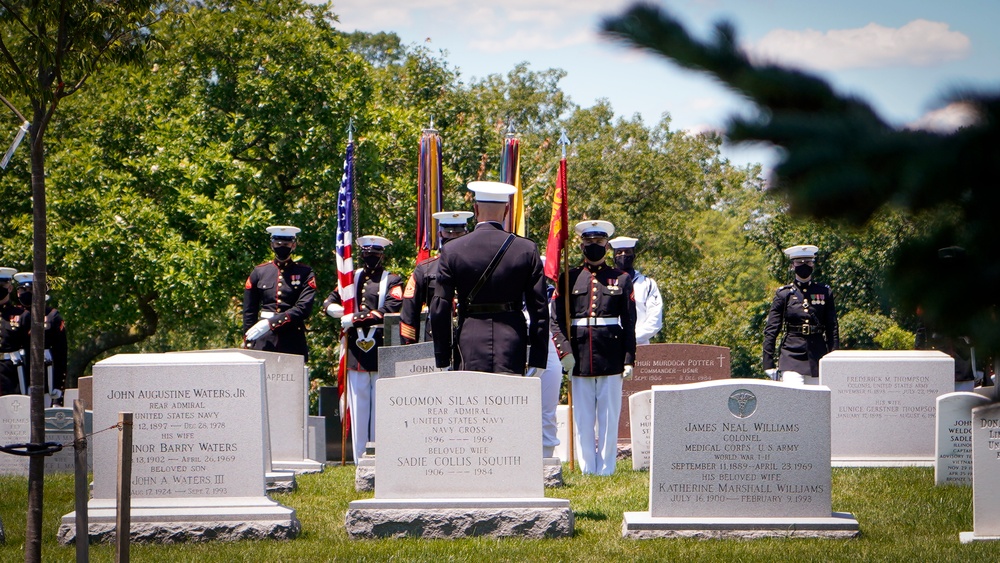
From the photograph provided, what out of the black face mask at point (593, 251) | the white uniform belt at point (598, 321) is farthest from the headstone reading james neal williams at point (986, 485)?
the black face mask at point (593, 251)

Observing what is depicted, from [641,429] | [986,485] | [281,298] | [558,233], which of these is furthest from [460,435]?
[281,298]

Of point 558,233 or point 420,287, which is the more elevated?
point 558,233

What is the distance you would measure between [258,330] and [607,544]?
21.0 ft

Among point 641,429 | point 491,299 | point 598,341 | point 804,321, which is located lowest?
point 641,429

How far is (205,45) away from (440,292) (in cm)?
1775

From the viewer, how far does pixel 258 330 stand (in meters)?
12.3

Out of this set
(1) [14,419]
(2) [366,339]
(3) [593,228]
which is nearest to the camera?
(3) [593,228]

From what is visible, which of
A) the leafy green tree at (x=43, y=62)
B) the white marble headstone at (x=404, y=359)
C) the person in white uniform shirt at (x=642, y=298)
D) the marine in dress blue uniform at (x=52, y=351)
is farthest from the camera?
the marine in dress blue uniform at (x=52, y=351)

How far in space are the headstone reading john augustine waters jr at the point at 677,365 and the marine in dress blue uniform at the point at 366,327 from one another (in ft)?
9.81

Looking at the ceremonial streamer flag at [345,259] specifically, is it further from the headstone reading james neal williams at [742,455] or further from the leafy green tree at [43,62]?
the headstone reading james neal williams at [742,455]

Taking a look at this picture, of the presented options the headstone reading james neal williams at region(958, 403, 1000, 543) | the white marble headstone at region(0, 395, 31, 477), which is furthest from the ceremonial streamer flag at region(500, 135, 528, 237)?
the headstone reading james neal williams at region(958, 403, 1000, 543)

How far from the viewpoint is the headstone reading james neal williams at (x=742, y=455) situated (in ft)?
23.5

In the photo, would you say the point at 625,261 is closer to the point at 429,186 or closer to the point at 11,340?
the point at 429,186

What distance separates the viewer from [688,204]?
3847 centimetres
